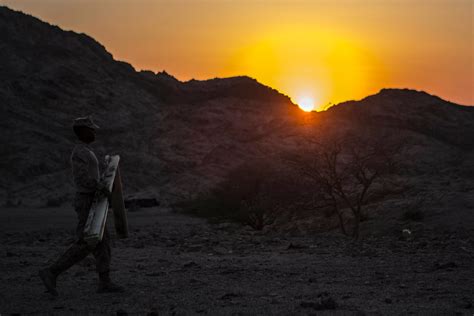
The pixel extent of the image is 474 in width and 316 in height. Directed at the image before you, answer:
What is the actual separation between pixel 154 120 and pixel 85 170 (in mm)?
65510

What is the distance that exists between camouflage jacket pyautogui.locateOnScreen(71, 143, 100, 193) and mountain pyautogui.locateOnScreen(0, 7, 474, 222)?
39.0m

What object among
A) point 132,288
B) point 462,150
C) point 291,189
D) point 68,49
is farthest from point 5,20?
point 132,288

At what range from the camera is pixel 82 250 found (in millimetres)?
7301

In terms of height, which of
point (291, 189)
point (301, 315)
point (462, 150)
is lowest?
point (301, 315)

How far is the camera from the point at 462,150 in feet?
190

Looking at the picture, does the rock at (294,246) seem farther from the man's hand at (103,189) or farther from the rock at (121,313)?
the rock at (121,313)

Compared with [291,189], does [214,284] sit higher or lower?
lower

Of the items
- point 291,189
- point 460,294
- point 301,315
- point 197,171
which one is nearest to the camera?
point 301,315

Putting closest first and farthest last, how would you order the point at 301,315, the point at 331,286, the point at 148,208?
the point at 301,315 < the point at 331,286 < the point at 148,208

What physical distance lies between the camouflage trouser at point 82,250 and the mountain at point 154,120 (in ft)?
128

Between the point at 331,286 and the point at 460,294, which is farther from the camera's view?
the point at 331,286

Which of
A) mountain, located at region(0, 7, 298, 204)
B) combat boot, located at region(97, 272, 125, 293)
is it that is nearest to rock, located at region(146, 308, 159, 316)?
combat boot, located at region(97, 272, 125, 293)

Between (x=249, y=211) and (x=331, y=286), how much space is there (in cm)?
1570

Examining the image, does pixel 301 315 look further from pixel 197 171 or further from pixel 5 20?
pixel 5 20
